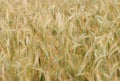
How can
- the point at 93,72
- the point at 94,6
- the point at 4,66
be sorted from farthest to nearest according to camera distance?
the point at 94,6 < the point at 4,66 < the point at 93,72

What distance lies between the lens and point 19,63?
1463 mm

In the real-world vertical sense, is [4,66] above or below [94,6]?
below

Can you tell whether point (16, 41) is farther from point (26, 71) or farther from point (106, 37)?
point (106, 37)

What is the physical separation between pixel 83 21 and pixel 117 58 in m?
0.41

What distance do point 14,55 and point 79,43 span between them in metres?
0.34

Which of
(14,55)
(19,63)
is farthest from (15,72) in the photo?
(14,55)

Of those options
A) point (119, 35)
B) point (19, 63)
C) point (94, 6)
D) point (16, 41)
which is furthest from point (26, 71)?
point (94, 6)

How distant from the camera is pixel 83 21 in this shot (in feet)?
5.95

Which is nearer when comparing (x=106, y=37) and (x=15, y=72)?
(x=15, y=72)

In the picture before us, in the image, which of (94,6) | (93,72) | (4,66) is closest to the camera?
(93,72)

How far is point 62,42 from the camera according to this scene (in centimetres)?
161

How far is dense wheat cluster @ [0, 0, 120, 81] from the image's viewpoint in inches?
56.0

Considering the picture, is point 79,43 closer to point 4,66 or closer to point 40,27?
point 40,27

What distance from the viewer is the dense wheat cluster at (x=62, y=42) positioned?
1.42 m
